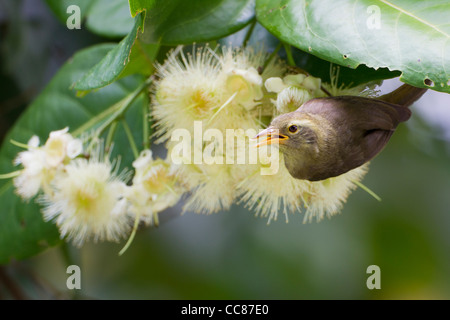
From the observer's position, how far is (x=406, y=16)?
538mm

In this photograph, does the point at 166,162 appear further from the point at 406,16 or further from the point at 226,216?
the point at 226,216

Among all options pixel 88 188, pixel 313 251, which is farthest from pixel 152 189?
pixel 313 251

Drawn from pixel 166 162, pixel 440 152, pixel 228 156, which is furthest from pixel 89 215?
pixel 440 152

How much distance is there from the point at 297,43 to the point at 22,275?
1250 millimetres

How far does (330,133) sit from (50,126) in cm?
69

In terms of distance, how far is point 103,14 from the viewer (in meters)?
1.05

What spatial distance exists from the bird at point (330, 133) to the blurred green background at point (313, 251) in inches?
42.4

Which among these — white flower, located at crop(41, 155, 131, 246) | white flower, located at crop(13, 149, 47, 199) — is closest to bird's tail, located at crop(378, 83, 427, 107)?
white flower, located at crop(41, 155, 131, 246)

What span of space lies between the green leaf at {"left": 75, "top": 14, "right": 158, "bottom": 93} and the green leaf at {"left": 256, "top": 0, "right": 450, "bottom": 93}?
19 centimetres

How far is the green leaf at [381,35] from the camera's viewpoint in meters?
0.50

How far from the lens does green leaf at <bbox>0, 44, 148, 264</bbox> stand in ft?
3.18

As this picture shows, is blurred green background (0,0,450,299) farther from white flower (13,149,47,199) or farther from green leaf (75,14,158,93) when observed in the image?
green leaf (75,14,158,93)

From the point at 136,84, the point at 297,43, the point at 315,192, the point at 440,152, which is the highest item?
the point at 440,152

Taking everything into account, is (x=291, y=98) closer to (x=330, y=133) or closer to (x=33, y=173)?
(x=330, y=133)
